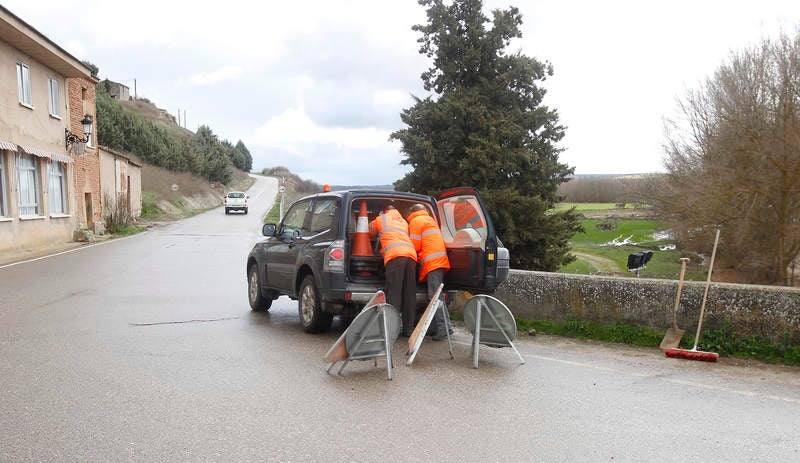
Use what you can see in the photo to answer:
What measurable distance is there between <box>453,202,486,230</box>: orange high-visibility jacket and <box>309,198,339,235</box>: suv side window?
1.48m

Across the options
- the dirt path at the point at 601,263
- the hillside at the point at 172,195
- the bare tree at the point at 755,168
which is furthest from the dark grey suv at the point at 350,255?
the hillside at the point at 172,195

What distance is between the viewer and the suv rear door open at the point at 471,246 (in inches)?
283

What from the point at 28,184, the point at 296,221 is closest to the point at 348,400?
the point at 296,221

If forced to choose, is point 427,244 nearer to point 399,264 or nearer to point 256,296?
point 399,264

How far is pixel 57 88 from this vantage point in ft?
77.3

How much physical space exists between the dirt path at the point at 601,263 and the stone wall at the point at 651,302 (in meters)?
19.0

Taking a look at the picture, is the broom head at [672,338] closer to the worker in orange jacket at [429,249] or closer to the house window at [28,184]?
the worker in orange jacket at [429,249]

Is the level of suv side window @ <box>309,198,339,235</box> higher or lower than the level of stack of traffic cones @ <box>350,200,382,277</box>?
higher

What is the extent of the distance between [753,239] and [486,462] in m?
16.5

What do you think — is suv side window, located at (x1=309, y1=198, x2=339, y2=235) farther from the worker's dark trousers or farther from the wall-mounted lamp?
the wall-mounted lamp

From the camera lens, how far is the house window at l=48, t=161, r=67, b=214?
2252 cm

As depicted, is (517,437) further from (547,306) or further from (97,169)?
(97,169)

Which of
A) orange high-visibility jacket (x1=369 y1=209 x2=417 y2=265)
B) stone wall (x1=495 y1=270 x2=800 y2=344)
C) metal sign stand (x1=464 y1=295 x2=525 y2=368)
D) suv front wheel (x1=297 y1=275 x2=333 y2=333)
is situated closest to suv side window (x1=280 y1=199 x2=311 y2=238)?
suv front wheel (x1=297 y1=275 x2=333 y2=333)

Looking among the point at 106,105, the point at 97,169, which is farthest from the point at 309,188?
the point at 97,169
